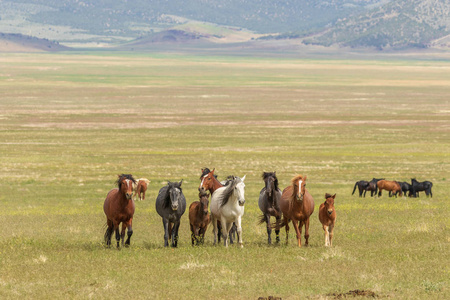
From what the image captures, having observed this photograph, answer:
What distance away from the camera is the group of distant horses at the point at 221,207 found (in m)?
17.3

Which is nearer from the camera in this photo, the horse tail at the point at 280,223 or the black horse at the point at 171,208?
the black horse at the point at 171,208

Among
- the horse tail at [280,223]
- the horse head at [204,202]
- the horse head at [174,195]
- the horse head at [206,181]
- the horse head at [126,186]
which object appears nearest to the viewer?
the horse head at [126,186]

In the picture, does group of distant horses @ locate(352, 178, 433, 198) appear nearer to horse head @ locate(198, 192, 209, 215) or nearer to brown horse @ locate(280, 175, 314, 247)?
brown horse @ locate(280, 175, 314, 247)

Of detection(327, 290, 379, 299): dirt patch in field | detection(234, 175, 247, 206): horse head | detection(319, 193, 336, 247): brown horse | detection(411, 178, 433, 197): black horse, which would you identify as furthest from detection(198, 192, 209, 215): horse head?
detection(411, 178, 433, 197): black horse

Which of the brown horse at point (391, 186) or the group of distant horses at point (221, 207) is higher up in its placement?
the group of distant horses at point (221, 207)

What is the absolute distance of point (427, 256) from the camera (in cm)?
1600

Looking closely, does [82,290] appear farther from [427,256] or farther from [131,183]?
[427,256]

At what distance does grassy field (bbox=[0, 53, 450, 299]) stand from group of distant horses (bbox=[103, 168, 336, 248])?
22.4 inches

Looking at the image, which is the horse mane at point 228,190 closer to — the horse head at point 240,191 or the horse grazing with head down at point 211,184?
the horse head at point 240,191

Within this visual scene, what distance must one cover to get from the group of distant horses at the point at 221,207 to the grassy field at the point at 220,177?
57 centimetres

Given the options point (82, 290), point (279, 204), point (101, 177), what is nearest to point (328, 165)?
point (101, 177)

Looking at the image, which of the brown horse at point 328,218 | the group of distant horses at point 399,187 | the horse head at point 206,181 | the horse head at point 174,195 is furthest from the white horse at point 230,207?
the group of distant horses at point 399,187

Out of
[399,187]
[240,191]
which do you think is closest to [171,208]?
[240,191]

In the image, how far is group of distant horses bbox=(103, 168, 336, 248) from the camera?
1728cm
